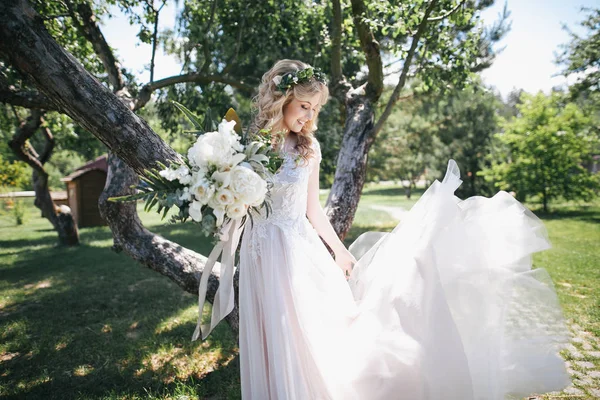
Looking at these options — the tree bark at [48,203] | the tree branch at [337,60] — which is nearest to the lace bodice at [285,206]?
the tree branch at [337,60]

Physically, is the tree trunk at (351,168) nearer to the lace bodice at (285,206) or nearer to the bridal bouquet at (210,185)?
the lace bodice at (285,206)

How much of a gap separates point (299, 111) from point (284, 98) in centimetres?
14

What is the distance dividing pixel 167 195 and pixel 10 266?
29.2 feet

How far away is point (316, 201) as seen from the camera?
2.83m

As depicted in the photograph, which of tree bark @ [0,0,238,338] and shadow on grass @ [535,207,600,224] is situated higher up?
tree bark @ [0,0,238,338]

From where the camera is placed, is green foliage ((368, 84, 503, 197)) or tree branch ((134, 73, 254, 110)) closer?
tree branch ((134, 73, 254, 110))

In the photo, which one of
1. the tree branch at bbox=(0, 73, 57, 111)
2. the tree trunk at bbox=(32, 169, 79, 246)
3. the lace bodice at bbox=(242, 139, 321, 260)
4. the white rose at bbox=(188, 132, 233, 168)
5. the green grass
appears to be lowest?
the green grass

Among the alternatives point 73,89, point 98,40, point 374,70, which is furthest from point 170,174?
point 98,40

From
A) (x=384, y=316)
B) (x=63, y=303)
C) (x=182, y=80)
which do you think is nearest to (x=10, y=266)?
(x=63, y=303)

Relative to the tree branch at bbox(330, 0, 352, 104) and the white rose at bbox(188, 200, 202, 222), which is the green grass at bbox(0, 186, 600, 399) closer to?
the white rose at bbox(188, 200, 202, 222)

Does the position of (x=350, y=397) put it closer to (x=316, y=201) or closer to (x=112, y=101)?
(x=316, y=201)

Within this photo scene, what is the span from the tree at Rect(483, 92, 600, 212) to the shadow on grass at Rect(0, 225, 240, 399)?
1403 cm

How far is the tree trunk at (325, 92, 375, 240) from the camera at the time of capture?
168 inches

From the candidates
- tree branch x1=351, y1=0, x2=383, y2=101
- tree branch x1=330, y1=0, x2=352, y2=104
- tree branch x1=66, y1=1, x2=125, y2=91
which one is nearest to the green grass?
tree branch x1=66, y1=1, x2=125, y2=91
